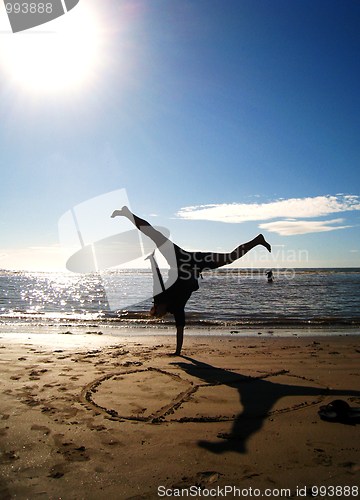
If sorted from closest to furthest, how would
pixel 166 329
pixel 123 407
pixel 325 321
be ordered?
pixel 123 407, pixel 166 329, pixel 325 321

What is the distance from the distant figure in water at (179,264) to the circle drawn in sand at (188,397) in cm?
225

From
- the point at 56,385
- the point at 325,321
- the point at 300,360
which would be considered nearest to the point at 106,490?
the point at 56,385

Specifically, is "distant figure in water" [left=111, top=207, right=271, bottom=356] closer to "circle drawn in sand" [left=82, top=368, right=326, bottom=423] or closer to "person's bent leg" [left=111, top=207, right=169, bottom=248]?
"person's bent leg" [left=111, top=207, right=169, bottom=248]

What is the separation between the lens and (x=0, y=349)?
10.3 metres

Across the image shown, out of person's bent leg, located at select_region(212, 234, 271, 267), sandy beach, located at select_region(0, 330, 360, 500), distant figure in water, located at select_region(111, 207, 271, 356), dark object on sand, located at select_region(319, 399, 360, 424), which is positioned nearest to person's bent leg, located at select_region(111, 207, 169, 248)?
distant figure in water, located at select_region(111, 207, 271, 356)

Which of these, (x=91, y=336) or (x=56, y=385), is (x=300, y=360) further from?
(x=91, y=336)

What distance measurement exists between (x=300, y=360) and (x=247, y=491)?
20.6 feet

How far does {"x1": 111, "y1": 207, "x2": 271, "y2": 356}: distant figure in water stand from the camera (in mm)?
9383

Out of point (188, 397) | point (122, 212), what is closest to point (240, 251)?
point (122, 212)

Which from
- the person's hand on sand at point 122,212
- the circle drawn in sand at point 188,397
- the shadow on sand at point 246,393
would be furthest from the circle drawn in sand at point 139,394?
the person's hand on sand at point 122,212

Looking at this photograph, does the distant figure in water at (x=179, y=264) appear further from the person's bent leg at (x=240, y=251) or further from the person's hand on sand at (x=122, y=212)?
the person's hand on sand at (x=122, y=212)

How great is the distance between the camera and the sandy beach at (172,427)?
368 centimetres

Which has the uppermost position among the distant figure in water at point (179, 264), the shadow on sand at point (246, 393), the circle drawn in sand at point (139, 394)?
the distant figure in water at point (179, 264)

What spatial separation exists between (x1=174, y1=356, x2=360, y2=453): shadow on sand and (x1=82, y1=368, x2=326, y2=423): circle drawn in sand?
15 mm
